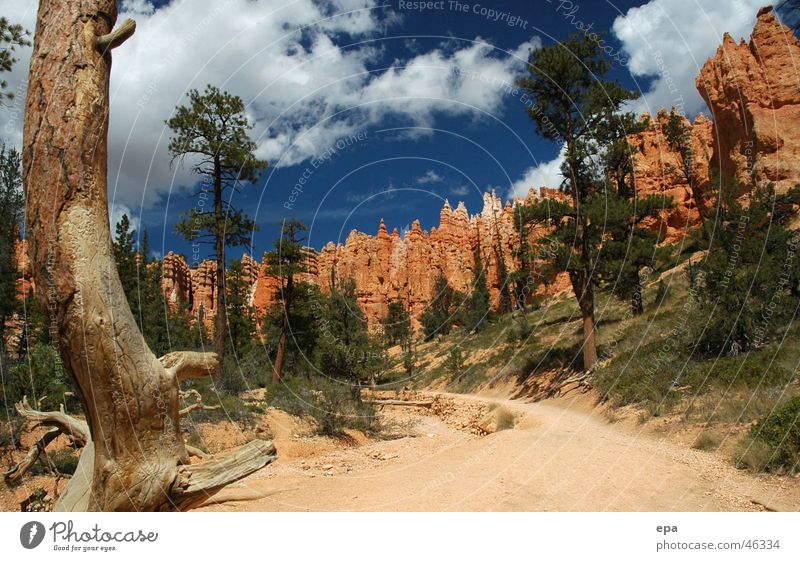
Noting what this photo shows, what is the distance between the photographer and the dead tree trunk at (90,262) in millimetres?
3762

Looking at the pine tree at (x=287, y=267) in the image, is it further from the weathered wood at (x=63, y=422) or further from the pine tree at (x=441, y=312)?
the pine tree at (x=441, y=312)

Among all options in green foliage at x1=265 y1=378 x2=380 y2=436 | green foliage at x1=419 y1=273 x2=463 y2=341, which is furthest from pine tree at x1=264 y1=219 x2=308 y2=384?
green foliage at x1=419 y1=273 x2=463 y2=341

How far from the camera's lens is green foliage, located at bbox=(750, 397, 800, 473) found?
20.6ft

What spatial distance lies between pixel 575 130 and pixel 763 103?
102 feet

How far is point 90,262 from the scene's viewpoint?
12.5 feet

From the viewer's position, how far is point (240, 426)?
12.4 metres

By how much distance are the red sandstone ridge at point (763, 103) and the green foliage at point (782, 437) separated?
35710mm

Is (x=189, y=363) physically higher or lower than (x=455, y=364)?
higher

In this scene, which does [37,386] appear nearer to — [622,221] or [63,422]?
[63,422]


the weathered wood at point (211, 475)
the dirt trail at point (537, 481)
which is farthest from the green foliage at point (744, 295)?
the weathered wood at point (211, 475)

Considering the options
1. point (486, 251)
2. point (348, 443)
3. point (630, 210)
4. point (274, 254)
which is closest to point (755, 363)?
point (630, 210)

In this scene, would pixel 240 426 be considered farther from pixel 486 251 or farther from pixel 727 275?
pixel 486 251

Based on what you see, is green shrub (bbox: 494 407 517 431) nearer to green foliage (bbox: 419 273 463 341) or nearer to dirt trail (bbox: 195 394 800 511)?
dirt trail (bbox: 195 394 800 511)

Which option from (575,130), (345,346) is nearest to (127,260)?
(345,346)
